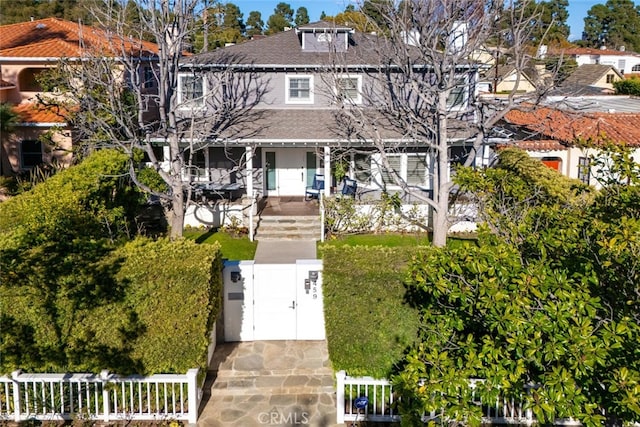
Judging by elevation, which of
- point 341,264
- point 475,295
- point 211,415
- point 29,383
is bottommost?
point 211,415

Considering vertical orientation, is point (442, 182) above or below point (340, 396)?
above

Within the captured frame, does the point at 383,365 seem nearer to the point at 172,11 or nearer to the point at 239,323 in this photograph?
the point at 239,323

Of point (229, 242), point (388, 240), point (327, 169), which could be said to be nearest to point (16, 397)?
point (229, 242)

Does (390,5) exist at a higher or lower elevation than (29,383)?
higher

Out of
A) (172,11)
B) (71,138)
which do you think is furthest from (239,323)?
(71,138)

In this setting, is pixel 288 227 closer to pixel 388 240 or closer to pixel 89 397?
pixel 388 240

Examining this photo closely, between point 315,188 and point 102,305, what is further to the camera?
point 315,188
